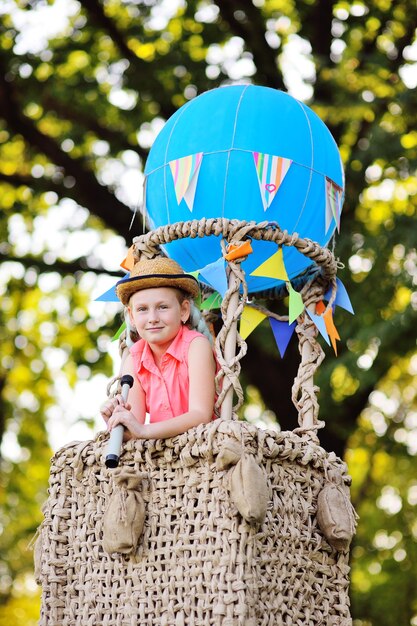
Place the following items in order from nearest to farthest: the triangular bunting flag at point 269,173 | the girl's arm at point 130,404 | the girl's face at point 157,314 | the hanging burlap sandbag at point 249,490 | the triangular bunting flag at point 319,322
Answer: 1. the hanging burlap sandbag at point 249,490
2. the girl's arm at point 130,404
3. the girl's face at point 157,314
4. the triangular bunting flag at point 269,173
5. the triangular bunting flag at point 319,322

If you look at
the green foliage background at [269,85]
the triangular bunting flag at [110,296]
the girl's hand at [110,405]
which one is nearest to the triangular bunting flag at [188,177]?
the triangular bunting flag at [110,296]

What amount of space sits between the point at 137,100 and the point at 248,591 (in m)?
6.60

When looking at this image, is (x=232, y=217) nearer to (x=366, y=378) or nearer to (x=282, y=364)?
(x=366, y=378)

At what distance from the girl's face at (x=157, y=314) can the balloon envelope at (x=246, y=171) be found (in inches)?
12.9

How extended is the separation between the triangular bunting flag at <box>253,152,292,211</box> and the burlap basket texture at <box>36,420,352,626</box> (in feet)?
2.79

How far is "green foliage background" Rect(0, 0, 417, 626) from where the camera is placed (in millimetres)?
7410

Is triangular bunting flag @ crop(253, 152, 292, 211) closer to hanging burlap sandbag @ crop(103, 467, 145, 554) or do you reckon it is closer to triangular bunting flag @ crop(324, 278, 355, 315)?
triangular bunting flag @ crop(324, 278, 355, 315)

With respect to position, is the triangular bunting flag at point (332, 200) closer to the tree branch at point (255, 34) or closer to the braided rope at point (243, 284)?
the braided rope at point (243, 284)

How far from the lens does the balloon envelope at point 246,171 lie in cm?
363

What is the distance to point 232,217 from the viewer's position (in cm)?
364

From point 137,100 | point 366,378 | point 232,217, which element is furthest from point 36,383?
point 232,217

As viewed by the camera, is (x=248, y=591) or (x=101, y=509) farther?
(x=101, y=509)

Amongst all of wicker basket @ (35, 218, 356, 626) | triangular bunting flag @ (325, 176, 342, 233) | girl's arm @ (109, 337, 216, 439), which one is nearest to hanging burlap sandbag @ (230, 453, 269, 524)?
wicker basket @ (35, 218, 356, 626)

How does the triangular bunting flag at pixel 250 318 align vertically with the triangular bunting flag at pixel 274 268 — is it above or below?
below
